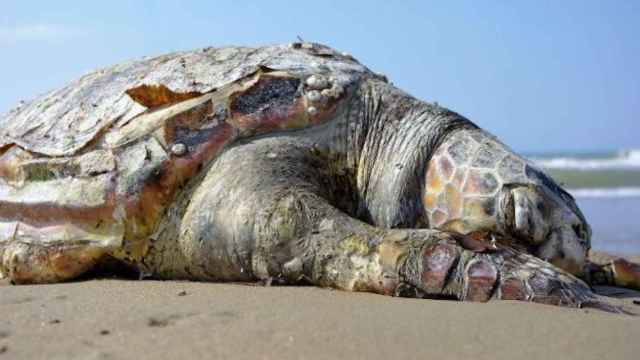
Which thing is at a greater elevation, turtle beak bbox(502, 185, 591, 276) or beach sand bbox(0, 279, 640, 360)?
turtle beak bbox(502, 185, 591, 276)

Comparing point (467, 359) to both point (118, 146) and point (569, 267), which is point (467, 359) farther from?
point (118, 146)

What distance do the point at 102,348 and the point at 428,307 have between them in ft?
3.38

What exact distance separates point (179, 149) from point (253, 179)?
0.40 metres

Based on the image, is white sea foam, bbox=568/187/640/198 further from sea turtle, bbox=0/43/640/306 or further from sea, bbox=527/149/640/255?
sea turtle, bbox=0/43/640/306

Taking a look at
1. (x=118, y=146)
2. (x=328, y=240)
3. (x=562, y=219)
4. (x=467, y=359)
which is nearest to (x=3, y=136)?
(x=118, y=146)

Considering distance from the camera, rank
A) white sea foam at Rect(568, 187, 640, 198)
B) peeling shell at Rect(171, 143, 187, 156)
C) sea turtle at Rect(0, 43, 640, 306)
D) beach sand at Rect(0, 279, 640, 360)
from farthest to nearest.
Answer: white sea foam at Rect(568, 187, 640, 198), peeling shell at Rect(171, 143, 187, 156), sea turtle at Rect(0, 43, 640, 306), beach sand at Rect(0, 279, 640, 360)

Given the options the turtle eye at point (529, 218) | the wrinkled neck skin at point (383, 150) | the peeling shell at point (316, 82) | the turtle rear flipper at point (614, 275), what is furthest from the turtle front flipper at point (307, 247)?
the turtle rear flipper at point (614, 275)

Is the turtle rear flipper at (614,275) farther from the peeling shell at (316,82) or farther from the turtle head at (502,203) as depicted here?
the peeling shell at (316,82)

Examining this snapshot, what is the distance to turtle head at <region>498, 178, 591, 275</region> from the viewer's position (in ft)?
12.5

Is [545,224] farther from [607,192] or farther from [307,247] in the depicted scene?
[607,192]

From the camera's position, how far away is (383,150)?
414 cm

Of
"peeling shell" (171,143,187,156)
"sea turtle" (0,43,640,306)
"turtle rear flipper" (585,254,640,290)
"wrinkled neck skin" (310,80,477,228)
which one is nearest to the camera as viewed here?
"sea turtle" (0,43,640,306)

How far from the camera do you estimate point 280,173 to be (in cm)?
365

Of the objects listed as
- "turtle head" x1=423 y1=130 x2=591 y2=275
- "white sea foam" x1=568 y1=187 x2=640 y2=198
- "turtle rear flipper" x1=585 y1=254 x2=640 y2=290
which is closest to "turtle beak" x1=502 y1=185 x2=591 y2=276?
"turtle head" x1=423 y1=130 x2=591 y2=275
